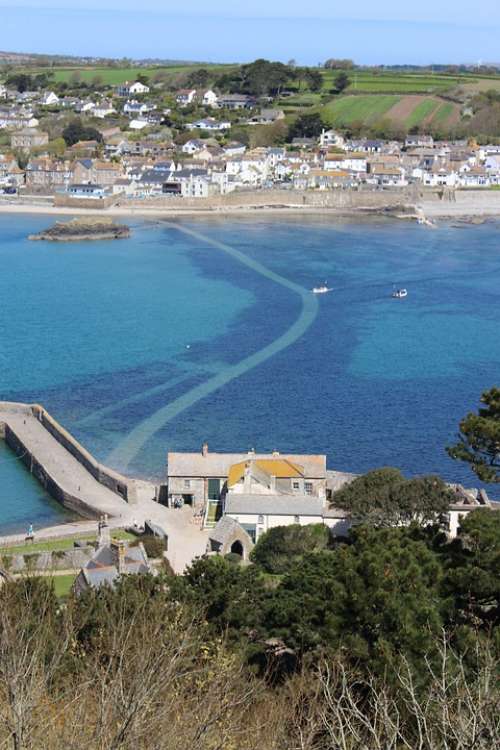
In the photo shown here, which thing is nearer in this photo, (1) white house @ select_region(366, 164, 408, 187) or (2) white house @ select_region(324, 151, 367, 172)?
(1) white house @ select_region(366, 164, 408, 187)

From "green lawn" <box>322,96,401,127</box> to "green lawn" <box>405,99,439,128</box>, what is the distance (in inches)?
82.9

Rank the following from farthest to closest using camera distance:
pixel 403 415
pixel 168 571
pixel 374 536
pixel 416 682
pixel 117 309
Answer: pixel 117 309 < pixel 403 415 < pixel 168 571 < pixel 374 536 < pixel 416 682

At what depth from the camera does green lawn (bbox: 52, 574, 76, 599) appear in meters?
16.2

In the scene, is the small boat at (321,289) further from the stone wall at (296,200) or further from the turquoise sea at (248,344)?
the stone wall at (296,200)

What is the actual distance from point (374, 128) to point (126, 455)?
70.5m

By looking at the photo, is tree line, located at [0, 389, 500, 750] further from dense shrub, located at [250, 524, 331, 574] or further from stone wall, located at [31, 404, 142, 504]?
stone wall, located at [31, 404, 142, 504]

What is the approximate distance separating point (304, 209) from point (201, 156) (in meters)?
9.01

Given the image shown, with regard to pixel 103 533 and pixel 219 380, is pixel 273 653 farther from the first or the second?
pixel 219 380

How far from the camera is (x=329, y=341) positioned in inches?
1449

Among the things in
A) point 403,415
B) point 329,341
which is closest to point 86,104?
point 329,341

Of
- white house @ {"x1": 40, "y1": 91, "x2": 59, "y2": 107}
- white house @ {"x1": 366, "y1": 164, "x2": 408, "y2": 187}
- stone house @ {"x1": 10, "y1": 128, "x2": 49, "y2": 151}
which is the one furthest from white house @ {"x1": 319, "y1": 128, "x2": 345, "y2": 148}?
white house @ {"x1": 40, "y1": 91, "x2": 59, "y2": 107}

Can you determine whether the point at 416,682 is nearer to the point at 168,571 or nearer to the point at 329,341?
the point at 168,571

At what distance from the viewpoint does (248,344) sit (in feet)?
117

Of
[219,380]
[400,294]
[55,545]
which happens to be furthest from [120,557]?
[400,294]
